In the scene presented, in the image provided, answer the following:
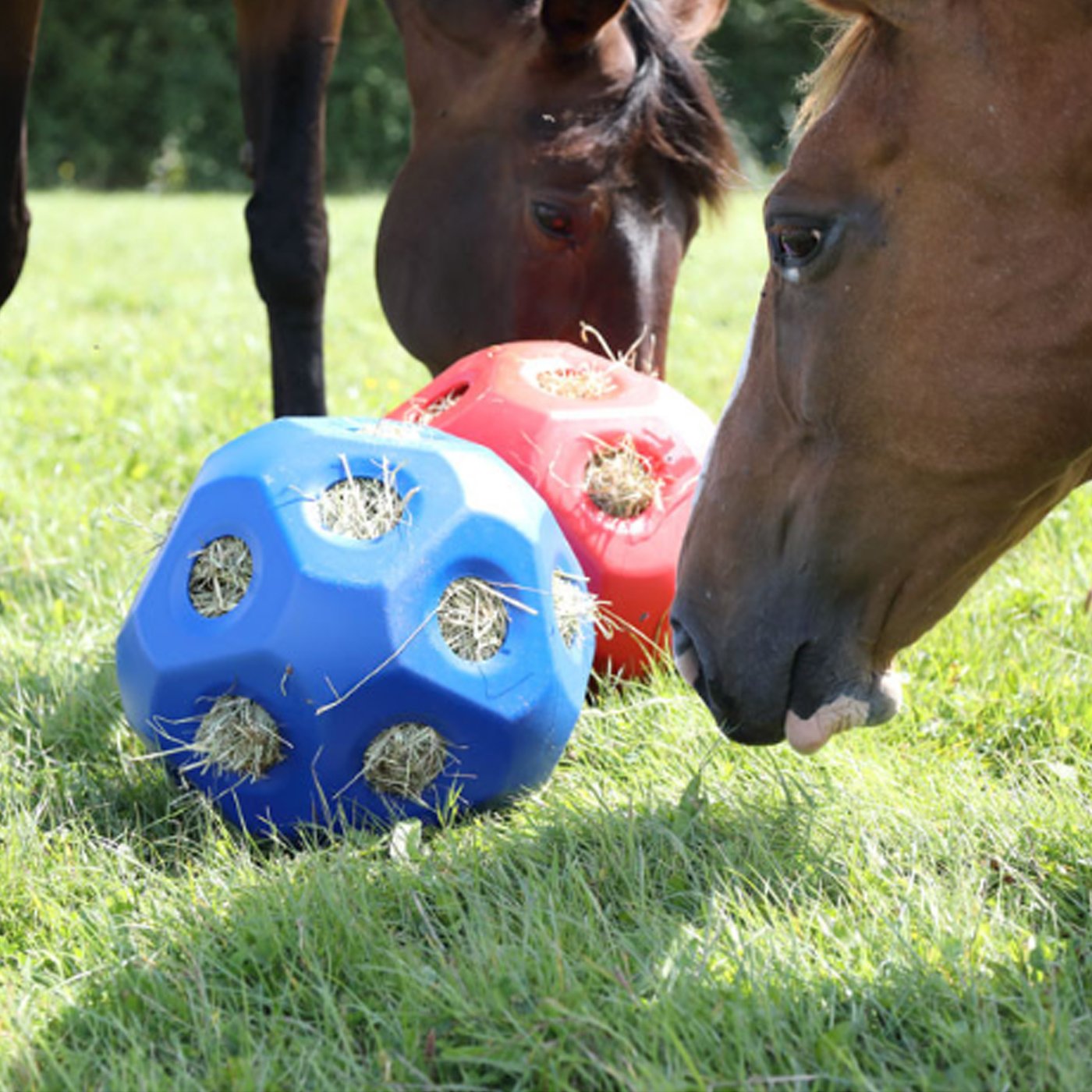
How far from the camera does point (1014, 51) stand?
1.99 metres

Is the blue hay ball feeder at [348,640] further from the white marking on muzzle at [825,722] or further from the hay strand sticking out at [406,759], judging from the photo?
the white marking on muzzle at [825,722]

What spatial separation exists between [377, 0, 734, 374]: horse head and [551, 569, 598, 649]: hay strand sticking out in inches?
41.6

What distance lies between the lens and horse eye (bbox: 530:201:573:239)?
12.3 feet

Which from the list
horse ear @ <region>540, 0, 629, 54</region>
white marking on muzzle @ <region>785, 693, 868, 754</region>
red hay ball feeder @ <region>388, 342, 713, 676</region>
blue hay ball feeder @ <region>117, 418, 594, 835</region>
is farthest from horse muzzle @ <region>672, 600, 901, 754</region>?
horse ear @ <region>540, 0, 629, 54</region>

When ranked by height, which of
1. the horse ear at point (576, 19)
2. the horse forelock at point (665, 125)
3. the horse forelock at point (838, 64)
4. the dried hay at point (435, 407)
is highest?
the horse forelock at point (838, 64)

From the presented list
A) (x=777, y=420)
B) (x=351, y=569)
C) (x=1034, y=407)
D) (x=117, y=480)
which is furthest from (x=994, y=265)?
(x=117, y=480)

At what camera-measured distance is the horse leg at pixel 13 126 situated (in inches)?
154

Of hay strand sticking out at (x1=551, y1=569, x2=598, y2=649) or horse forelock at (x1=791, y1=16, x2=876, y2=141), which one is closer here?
horse forelock at (x1=791, y1=16, x2=876, y2=141)

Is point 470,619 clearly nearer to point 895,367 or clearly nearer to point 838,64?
point 895,367

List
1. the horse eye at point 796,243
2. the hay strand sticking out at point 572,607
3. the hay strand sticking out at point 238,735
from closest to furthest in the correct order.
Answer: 1. the horse eye at point 796,243
2. the hay strand sticking out at point 238,735
3. the hay strand sticking out at point 572,607

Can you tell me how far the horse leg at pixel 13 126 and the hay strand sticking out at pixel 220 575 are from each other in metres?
1.84

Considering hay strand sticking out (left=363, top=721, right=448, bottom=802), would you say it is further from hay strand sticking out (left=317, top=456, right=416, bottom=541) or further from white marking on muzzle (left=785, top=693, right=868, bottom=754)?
white marking on muzzle (left=785, top=693, right=868, bottom=754)

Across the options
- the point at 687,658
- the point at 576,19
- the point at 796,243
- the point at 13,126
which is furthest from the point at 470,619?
the point at 13,126

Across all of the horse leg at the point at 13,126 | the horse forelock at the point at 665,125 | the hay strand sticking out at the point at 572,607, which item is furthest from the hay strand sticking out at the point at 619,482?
the horse leg at the point at 13,126
